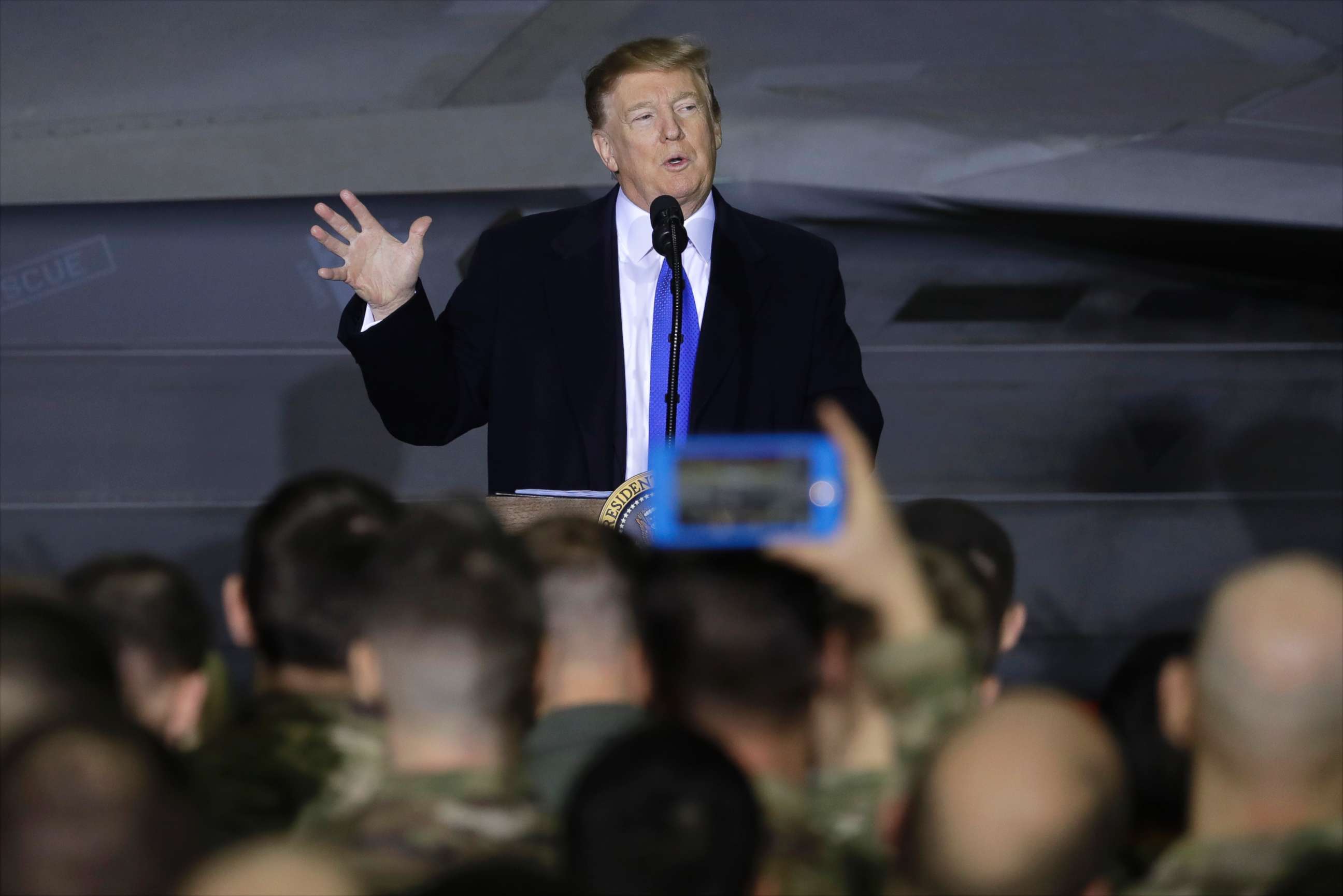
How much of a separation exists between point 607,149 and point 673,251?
1.53ft

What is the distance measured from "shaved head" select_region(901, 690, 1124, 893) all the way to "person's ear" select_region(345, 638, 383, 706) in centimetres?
34

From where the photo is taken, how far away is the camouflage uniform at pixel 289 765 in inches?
38.9

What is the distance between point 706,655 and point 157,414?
2824 millimetres

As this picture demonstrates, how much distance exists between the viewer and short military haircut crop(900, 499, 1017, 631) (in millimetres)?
1296

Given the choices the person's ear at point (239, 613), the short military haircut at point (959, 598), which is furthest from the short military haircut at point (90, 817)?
the short military haircut at point (959, 598)

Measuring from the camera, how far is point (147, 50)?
11.1ft

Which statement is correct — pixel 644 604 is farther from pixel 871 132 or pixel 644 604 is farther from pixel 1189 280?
pixel 1189 280

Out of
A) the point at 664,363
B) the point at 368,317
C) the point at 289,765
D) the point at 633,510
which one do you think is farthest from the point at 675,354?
the point at 289,765

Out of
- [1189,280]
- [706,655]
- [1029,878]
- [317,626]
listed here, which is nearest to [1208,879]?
[1029,878]

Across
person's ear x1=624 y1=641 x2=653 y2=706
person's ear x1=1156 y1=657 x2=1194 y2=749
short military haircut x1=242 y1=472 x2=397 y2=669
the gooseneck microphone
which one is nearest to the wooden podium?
the gooseneck microphone

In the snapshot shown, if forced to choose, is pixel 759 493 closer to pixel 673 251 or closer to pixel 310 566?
pixel 310 566

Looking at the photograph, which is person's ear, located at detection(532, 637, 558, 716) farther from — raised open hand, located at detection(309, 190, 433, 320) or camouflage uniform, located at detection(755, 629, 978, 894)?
raised open hand, located at detection(309, 190, 433, 320)

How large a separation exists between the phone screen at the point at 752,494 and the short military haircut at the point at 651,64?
116 centimetres

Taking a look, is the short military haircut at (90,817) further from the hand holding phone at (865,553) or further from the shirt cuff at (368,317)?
the shirt cuff at (368,317)
